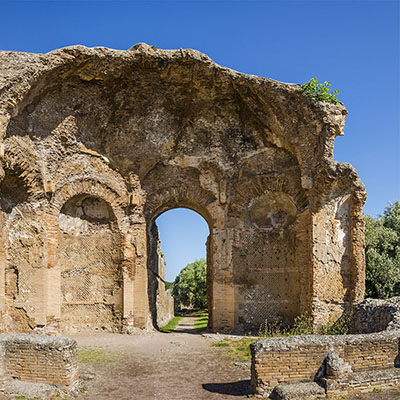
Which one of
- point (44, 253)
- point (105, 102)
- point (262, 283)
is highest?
point (105, 102)

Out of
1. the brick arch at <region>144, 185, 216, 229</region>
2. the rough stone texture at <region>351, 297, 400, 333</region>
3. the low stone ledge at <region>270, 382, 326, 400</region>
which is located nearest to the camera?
the low stone ledge at <region>270, 382, 326, 400</region>

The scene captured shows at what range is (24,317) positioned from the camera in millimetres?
11570

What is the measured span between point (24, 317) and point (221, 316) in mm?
5248

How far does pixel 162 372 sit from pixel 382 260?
510 inches

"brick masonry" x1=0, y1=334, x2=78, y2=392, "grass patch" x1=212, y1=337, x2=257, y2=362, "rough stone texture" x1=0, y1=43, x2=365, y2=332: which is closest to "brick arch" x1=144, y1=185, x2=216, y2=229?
"rough stone texture" x1=0, y1=43, x2=365, y2=332

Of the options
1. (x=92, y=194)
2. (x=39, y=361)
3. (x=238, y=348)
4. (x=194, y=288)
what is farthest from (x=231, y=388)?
(x=194, y=288)

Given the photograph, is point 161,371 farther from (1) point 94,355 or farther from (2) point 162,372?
(1) point 94,355

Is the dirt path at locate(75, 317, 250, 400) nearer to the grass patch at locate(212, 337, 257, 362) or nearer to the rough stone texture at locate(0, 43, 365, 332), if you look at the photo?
the grass patch at locate(212, 337, 257, 362)

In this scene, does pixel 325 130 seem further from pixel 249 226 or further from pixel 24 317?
pixel 24 317

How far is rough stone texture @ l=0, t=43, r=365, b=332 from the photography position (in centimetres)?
1169

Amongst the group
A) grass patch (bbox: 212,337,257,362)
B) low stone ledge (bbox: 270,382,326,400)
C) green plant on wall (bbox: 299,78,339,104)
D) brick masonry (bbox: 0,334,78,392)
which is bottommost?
grass patch (bbox: 212,337,257,362)

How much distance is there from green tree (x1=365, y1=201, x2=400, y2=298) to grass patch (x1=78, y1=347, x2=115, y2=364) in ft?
40.6

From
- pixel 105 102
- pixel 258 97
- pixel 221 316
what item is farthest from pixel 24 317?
pixel 258 97

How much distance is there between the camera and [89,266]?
516 inches
